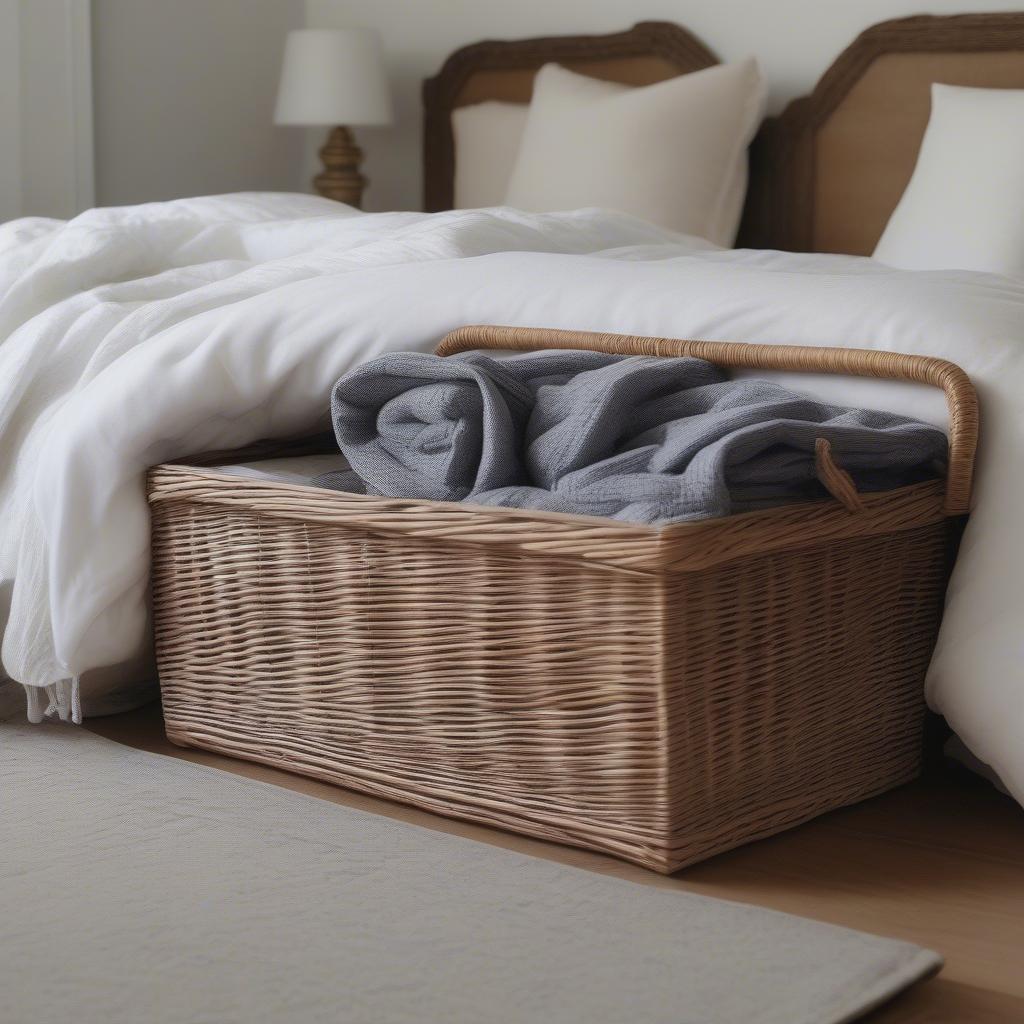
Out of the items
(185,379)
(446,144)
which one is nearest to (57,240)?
(185,379)

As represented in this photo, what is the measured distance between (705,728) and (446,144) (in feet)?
10.3

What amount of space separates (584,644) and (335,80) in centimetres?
302

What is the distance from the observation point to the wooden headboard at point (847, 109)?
125 inches

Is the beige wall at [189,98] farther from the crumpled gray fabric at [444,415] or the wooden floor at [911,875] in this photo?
the wooden floor at [911,875]

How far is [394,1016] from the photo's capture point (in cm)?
98

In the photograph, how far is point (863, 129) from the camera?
3.35 metres

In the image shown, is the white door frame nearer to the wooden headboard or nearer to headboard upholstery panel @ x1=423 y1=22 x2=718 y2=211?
headboard upholstery panel @ x1=423 y1=22 x2=718 y2=211

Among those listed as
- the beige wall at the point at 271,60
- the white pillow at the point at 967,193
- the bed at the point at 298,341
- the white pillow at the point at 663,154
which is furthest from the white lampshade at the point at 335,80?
the bed at the point at 298,341

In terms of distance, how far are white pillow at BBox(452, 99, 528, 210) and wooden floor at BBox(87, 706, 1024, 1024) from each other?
2.51 m

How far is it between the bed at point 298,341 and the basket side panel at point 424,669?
0.09m

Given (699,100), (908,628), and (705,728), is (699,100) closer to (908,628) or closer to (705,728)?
(908,628)

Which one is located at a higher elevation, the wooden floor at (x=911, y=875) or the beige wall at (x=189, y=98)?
the beige wall at (x=189, y=98)

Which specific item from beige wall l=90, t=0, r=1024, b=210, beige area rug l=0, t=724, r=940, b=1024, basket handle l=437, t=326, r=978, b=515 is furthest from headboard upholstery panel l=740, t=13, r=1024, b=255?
beige area rug l=0, t=724, r=940, b=1024

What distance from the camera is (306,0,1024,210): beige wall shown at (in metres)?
3.43
